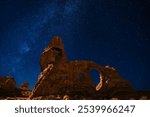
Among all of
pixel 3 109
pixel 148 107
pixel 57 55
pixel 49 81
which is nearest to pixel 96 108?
pixel 148 107

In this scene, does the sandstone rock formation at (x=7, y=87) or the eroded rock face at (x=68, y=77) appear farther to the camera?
the sandstone rock formation at (x=7, y=87)

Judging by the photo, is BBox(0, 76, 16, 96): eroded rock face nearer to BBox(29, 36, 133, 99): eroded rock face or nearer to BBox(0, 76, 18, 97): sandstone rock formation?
BBox(0, 76, 18, 97): sandstone rock formation

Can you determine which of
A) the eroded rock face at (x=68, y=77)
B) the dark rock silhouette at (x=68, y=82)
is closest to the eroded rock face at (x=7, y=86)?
the dark rock silhouette at (x=68, y=82)

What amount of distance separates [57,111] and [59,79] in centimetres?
878

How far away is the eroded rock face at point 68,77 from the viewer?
679 inches

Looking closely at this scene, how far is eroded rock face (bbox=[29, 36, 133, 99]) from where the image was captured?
17.2 m

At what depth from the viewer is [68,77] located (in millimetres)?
17750

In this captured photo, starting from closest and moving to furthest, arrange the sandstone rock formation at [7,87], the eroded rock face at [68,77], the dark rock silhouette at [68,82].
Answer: the dark rock silhouette at [68,82] → the eroded rock face at [68,77] → the sandstone rock formation at [7,87]

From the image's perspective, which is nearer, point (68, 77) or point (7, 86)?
point (68, 77)

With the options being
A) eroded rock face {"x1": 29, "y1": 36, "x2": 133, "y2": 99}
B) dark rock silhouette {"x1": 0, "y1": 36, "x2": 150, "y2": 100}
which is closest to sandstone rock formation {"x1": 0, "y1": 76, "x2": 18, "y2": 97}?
dark rock silhouette {"x1": 0, "y1": 36, "x2": 150, "y2": 100}

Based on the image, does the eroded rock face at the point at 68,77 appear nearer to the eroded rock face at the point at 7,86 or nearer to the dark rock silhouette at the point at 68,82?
the dark rock silhouette at the point at 68,82

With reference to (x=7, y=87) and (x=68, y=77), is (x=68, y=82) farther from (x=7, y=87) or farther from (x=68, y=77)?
(x=7, y=87)

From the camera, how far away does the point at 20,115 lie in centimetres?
884

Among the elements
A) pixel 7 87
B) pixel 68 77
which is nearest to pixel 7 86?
pixel 7 87
